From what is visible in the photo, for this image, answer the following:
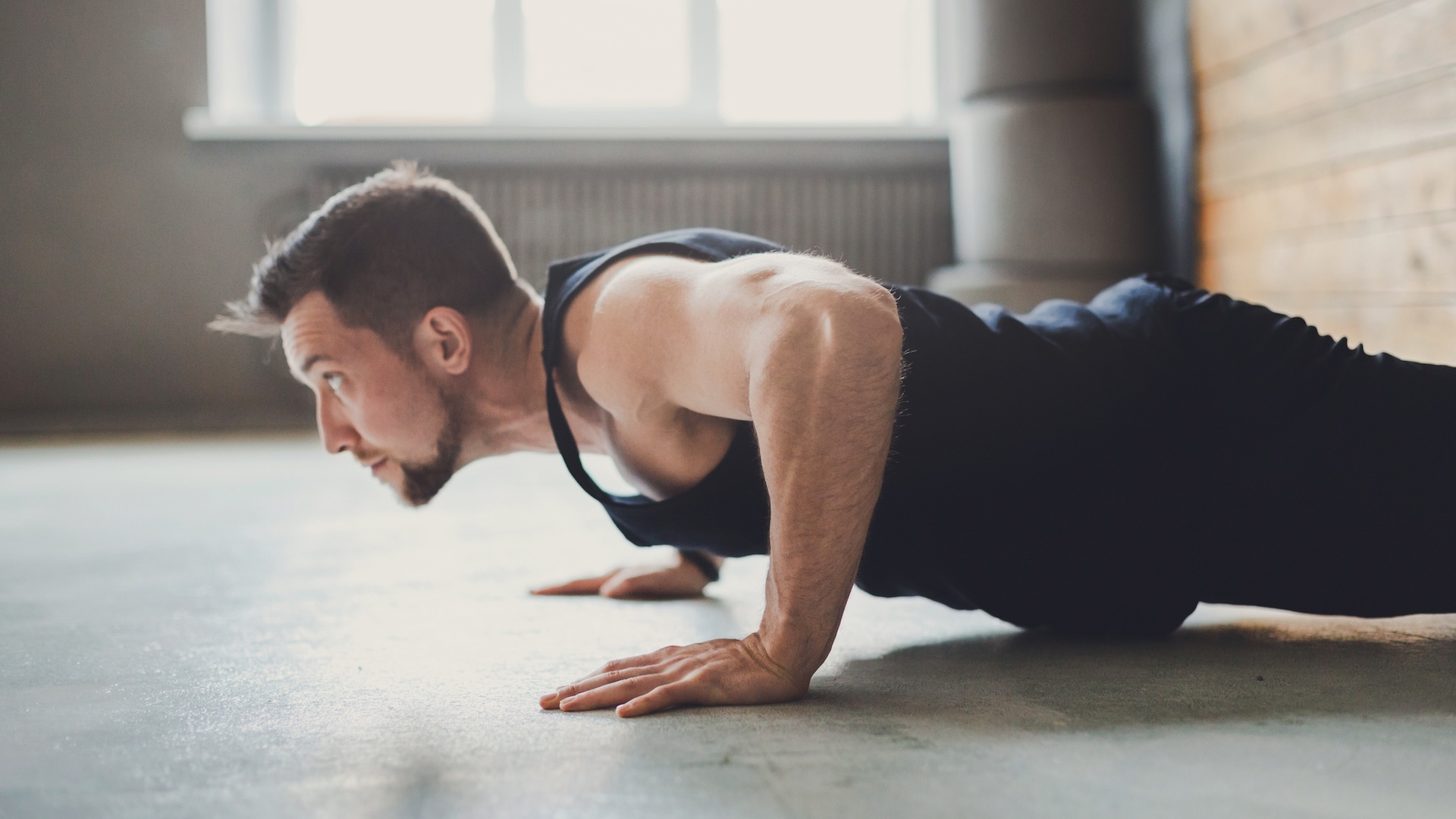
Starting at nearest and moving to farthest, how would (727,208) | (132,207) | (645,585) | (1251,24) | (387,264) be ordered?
(387,264)
(645,585)
(1251,24)
(132,207)
(727,208)

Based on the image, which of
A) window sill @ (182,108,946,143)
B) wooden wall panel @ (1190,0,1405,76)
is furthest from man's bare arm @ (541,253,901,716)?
window sill @ (182,108,946,143)

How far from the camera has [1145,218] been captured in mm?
3469

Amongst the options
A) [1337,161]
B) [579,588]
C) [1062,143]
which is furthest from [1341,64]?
[579,588]

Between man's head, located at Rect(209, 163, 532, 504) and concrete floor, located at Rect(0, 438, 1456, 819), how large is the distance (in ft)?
0.81

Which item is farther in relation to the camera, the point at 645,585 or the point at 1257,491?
the point at 645,585

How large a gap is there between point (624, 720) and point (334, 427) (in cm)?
56

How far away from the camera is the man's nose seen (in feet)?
4.17

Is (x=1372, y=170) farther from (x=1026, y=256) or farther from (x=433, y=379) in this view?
(x=433, y=379)

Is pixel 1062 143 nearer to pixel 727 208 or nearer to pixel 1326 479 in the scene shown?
pixel 727 208

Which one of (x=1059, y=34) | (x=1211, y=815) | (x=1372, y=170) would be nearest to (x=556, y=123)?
(x=1059, y=34)

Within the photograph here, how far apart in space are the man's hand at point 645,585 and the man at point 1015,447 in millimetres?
261

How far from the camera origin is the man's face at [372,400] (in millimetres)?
1229

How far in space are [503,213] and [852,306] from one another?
366 centimetres

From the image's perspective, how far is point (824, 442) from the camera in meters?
0.90
